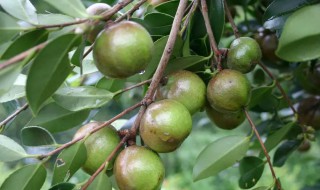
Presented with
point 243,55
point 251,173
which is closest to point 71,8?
point 243,55

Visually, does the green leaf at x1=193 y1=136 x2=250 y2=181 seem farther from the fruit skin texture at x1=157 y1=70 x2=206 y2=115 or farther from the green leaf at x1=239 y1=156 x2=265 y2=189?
the green leaf at x1=239 y1=156 x2=265 y2=189

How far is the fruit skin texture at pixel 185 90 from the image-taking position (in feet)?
2.82

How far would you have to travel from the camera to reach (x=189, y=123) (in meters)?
0.81

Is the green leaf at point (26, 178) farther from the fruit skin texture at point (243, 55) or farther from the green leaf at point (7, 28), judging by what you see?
the fruit skin texture at point (243, 55)

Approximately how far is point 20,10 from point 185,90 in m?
0.29

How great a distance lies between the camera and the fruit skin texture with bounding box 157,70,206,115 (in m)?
0.86

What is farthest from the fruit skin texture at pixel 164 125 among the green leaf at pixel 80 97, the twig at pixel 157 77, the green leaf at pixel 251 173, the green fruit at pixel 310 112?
the green fruit at pixel 310 112

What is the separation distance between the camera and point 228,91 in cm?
87

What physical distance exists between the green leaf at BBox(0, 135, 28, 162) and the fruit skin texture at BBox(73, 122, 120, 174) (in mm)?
103

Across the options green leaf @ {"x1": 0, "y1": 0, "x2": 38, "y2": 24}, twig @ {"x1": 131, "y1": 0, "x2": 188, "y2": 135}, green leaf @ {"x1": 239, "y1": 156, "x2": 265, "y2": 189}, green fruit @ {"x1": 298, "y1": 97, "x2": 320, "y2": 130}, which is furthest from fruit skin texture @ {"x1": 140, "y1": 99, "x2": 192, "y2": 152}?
green fruit @ {"x1": 298, "y1": 97, "x2": 320, "y2": 130}

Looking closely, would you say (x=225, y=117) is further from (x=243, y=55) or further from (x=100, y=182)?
(x=100, y=182)

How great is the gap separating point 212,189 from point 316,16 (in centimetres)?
303

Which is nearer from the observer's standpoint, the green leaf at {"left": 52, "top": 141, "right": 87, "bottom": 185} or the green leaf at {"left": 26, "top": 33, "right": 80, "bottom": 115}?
the green leaf at {"left": 26, "top": 33, "right": 80, "bottom": 115}

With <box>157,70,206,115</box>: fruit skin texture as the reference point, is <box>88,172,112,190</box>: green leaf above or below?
below
